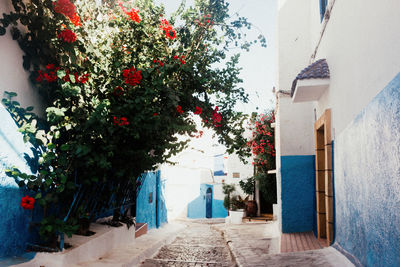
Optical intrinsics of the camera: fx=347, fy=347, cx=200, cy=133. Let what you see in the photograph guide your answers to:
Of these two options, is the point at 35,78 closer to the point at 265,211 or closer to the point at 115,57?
the point at 115,57

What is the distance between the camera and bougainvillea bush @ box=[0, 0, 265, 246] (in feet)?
13.5

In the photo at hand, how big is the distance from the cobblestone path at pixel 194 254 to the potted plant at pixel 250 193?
5.67 m

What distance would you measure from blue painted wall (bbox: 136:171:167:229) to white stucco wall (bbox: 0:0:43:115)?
220 inches

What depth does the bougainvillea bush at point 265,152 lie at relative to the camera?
47.5ft

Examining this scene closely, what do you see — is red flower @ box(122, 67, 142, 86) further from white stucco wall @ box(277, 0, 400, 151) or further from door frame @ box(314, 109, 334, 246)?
door frame @ box(314, 109, 334, 246)

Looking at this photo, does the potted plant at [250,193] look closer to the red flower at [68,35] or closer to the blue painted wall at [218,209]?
the blue painted wall at [218,209]

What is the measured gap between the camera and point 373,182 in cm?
337

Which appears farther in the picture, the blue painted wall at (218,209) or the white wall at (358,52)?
the blue painted wall at (218,209)

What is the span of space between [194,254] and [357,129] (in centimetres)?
490

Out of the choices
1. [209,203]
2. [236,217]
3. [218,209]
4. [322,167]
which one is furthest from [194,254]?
[209,203]

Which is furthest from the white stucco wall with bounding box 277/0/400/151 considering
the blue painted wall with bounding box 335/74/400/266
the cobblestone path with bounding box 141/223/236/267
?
the cobblestone path with bounding box 141/223/236/267

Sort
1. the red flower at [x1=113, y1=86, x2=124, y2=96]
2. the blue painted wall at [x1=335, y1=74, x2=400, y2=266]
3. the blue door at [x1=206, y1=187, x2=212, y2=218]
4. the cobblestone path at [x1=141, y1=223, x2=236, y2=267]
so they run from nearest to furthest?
the blue painted wall at [x1=335, y1=74, x2=400, y2=266]
the red flower at [x1=113, y1=86, x2=124, y2=96]
the cobblestone path at [x1=141, y1=223, x2=236, y2=267]
the blue door at [x1=206, y1=187, x2=212, y2=218]

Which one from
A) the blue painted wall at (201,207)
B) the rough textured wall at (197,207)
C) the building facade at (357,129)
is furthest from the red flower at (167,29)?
the rough textured wall at (197,207)

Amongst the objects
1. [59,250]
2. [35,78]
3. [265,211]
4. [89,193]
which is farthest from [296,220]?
[265,211]
